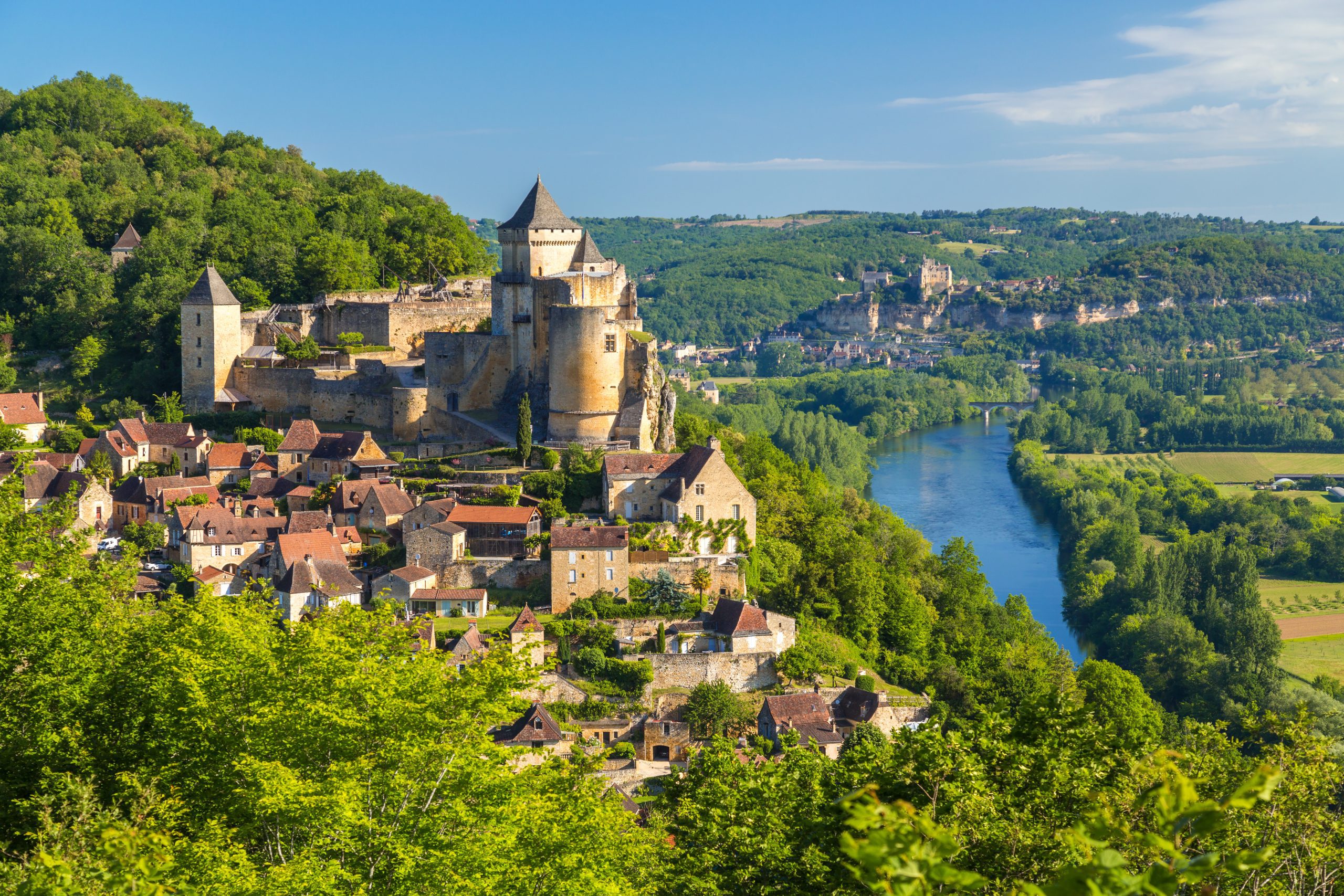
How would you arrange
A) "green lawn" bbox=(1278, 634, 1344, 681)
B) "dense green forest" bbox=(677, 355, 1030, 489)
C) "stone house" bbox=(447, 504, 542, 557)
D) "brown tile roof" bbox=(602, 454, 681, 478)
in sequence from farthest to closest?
"dense green forest" bbox=(677, 355, 1030, 489)
"green lawn" bbox=(1278, 634, 1344, 681)
"brown tile roof" bbox=(602, 454, 681, 478)
"stone house" bbox=(447, 504, 542, 557)

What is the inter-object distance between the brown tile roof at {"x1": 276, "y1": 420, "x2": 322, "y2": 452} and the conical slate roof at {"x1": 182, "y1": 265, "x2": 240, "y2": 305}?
6241mm

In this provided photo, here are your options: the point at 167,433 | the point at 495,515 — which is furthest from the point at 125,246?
the point at 495,515

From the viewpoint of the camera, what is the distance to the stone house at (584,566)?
31047 mm

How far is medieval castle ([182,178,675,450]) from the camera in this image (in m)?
35.3

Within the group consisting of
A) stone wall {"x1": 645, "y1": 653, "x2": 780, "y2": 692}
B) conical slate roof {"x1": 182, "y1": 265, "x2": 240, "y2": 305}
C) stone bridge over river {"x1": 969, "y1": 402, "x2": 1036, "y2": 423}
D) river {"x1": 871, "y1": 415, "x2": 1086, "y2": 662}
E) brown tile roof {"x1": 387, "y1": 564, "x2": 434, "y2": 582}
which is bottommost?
river {"x1": 871, "y1": 415, "x2": 1086, "y2": 662}

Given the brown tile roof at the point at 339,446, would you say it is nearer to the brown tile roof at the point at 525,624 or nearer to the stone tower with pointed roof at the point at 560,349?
the stone tower with pointed roof at the point at 560,349

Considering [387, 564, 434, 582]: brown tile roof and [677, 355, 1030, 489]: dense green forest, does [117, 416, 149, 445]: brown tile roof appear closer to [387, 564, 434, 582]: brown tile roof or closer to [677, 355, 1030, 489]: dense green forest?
[387, 564, 434, 582]: brown tile roof

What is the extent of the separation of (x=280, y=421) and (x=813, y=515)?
53.6ft

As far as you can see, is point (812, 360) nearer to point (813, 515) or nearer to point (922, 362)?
point (922, 362)

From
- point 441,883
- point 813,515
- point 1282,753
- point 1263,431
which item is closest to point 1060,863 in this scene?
point 1282,753

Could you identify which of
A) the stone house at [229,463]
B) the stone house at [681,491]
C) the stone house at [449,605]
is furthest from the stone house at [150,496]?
the stone house at [681,491]

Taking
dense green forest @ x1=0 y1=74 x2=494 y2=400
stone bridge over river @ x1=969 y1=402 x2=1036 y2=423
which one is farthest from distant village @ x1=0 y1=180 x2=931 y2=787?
stone bridge over river @ x1=969 y1=402 x2=1036 y2=423

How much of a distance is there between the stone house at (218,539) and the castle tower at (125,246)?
765 inches

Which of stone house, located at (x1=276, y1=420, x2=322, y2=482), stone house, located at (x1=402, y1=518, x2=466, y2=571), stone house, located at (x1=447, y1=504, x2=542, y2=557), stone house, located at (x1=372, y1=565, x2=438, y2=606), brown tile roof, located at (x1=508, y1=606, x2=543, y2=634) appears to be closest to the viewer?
brown tile roof, located at (x1=508, y1=606, x2=543, y2=634)
